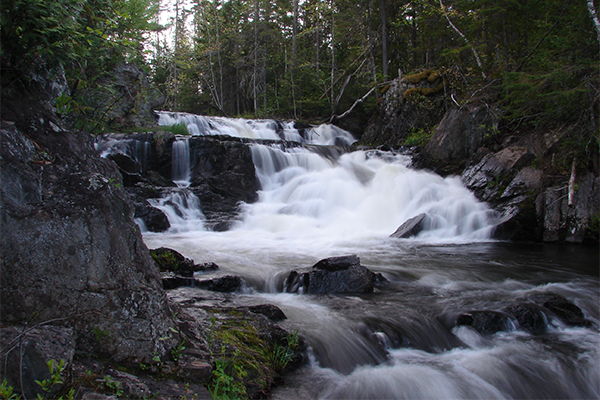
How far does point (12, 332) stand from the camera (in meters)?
2.15

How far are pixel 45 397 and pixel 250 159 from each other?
45.5 feet

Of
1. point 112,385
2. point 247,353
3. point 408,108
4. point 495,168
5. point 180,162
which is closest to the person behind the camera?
point 112,385

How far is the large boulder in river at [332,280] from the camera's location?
6082 mm

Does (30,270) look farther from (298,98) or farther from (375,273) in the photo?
(298,98)

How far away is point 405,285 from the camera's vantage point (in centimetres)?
670

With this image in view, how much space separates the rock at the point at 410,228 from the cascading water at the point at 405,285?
22 cm

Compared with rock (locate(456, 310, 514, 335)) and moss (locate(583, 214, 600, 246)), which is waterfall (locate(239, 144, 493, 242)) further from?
rock (locate(456, 310, 514, 335))

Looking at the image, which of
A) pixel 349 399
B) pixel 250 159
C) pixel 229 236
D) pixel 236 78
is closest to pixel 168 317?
pixel 349 399

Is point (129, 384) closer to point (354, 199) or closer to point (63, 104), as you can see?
point (63, 104)

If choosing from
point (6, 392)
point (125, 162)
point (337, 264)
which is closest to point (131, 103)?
point (125, 162)

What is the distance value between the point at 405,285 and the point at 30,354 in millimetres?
5736

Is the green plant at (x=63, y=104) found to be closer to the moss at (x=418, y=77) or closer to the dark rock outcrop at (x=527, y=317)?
the dark rock outcrop at (x=527, y=317)

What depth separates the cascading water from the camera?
3.96 meters

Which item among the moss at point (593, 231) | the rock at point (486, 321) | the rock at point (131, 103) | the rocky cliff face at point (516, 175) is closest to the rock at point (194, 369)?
the rock at point (486, 321)
